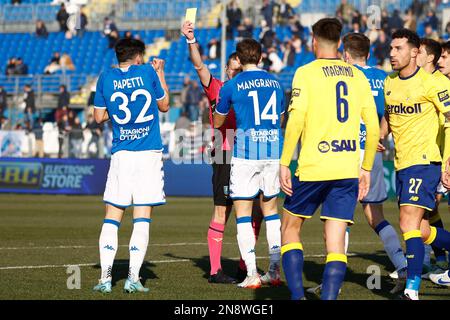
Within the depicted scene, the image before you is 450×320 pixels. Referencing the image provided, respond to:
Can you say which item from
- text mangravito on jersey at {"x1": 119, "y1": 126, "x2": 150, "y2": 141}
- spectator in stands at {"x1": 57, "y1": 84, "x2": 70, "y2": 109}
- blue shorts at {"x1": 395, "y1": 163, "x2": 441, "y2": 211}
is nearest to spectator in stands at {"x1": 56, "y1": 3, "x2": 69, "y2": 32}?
spectator in stands at {"x1": 57, "y1": 84, "x2": 70, "y2": 109}

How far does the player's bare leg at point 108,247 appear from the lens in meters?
9.55

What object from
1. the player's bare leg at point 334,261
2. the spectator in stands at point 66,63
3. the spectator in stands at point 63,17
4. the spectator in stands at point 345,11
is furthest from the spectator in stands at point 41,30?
the player's bare leg at point 334,261

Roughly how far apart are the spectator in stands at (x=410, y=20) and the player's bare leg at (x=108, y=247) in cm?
2247

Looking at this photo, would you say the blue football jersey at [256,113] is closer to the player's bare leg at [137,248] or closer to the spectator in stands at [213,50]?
the player's bare leg at [137,248]

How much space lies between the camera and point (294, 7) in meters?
37.6

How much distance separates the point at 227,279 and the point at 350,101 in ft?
10.7

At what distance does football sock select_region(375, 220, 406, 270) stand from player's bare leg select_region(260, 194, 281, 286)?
115 cm

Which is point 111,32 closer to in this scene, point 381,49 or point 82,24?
point 82,24

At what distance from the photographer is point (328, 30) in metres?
7.90

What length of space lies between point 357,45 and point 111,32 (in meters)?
28.9

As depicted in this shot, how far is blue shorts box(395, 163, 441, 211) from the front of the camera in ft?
30.6

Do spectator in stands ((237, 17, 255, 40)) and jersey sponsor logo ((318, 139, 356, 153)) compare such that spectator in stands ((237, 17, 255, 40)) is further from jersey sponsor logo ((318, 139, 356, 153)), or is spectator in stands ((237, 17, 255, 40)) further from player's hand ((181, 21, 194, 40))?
jersey sponsor logo ((318, 139, 356, 153))

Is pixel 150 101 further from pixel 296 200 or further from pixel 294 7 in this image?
pixel 294 7

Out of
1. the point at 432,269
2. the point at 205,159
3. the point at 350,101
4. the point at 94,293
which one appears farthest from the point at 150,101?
the point at 205,159
